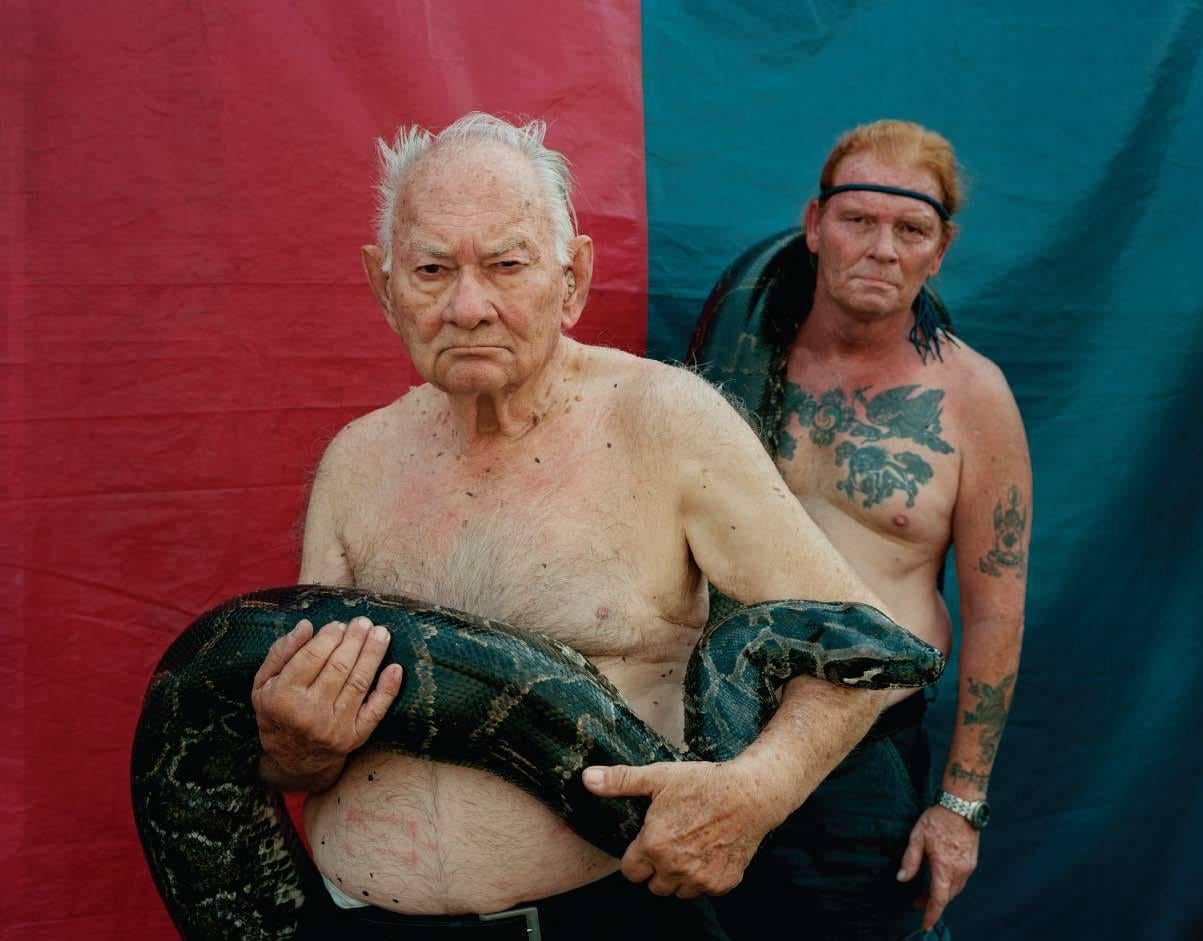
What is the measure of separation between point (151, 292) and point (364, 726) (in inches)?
81.9

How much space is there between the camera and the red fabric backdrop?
3650 mm

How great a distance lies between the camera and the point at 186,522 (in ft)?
12.6

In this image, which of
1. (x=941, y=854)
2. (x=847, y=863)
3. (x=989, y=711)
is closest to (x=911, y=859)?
(x=941, y=854)

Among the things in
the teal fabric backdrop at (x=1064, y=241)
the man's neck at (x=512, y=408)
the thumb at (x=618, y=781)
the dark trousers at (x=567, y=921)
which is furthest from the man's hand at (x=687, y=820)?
the teal fabric backdrop at (x=1064, y=241)

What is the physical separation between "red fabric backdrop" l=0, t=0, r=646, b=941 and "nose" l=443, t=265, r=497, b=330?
1.38 metres

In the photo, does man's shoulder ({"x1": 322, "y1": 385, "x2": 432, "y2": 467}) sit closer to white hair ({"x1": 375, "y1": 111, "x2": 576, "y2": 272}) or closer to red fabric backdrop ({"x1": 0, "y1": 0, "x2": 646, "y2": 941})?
white hair ({"x1": 375, "y1": 111, "x2": 576, "y2": 272})

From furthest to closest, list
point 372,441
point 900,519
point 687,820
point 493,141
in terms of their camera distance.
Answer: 1. point 900,519
2. point 372,441
3. point 493,141
4. point 687,820

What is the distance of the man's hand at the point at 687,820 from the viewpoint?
2.18m

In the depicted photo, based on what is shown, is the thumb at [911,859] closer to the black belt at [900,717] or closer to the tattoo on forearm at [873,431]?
the black belt at [900,717]

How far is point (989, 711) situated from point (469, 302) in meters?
2.33

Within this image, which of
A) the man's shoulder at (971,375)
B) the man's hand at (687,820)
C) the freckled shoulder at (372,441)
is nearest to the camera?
the man's hand at (687,820)

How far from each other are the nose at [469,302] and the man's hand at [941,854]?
7.40ft

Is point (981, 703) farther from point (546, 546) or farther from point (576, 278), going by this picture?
point (576, 278)

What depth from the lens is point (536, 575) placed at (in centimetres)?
247
